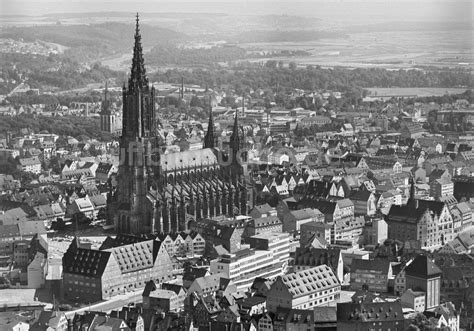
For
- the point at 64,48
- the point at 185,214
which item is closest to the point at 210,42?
the point at 64,48

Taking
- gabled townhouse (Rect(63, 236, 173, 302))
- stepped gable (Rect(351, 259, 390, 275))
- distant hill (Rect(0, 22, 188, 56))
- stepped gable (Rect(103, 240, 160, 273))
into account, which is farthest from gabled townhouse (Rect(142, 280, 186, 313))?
distant hill (Rect(0, 22, 188, 56))

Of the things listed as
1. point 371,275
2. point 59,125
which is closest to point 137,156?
point 371,275

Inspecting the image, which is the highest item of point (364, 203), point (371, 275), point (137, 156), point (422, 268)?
point (137, 156)

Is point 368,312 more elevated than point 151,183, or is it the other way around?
point 368,312

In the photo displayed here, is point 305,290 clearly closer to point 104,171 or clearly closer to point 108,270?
point 108,270

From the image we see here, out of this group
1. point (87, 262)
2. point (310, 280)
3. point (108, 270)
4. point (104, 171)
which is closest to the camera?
point (310, 280)

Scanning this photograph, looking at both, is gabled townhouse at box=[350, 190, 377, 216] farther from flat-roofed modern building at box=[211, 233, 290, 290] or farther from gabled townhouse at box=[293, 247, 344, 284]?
gabled townhouse at box=[293, 247, 344, 284]
